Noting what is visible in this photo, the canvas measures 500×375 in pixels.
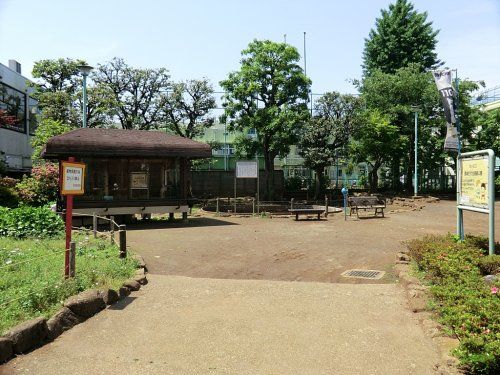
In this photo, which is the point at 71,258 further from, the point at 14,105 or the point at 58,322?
the point at 14,105

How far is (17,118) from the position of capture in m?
28.8

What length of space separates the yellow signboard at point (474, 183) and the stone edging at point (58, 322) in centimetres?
671

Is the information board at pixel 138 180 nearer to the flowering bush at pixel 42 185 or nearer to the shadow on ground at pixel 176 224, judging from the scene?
the shadow on ground at pixel 176 224

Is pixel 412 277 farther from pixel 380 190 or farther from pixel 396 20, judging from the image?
pixel 396 20

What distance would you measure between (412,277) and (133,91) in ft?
84.9

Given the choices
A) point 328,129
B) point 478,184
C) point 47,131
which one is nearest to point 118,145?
point 47,131

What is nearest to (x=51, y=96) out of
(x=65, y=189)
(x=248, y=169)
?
(x=248, y=169)

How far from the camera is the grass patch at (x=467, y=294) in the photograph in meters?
3.97

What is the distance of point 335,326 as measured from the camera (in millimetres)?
5508

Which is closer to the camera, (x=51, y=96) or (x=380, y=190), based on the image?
(x=51, y=96)

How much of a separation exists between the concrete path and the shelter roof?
10.9 m

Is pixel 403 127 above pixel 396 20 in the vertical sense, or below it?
below

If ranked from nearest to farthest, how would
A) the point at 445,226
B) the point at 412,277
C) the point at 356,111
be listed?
the point at 412,277 < the point at 445,226 < the point at 356,111

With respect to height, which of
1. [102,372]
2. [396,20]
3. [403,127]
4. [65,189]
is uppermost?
[396,20]
